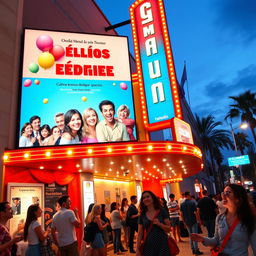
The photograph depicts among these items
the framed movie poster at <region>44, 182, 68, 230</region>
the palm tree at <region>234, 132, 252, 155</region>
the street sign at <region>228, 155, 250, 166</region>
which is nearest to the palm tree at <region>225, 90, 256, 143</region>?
the street sign at <region>228, 155, 250, 166</region>

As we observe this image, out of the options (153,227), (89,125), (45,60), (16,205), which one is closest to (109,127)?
(89,125)

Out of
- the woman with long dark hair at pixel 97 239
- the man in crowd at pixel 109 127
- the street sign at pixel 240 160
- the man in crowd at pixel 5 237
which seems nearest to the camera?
the man in crowd at pixel 5 237

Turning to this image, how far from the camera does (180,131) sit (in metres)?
11.9

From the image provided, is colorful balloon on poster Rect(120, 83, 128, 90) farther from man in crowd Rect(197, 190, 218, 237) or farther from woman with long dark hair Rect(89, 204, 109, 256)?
woman with long dark hair Rect(89, 204, 109, 256)

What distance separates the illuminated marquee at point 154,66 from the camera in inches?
508

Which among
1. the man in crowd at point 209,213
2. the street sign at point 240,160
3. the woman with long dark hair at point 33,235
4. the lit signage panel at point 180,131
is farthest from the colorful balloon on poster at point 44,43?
the street sign at point 240,160

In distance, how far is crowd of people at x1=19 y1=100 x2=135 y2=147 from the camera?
31.9 feet

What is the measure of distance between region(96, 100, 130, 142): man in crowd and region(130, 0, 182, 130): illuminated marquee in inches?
84.7

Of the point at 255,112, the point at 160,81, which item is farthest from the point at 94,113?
the point at 255,112

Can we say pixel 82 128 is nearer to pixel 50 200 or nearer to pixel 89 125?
pixel 89 125

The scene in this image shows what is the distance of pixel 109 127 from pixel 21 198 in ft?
14.6

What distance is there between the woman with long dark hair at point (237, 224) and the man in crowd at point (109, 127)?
8.16 metres

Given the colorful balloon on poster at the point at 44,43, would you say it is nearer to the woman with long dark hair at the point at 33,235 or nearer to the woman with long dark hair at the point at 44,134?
the woman with long dark hair at the point at 44,134

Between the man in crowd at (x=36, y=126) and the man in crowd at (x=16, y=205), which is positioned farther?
the man in crowd at (x=36, y=126)
